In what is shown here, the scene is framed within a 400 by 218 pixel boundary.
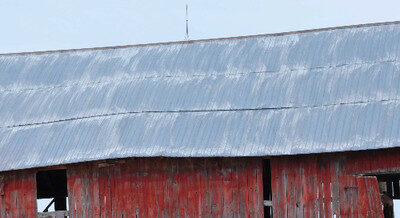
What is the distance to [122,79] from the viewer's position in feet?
79.7

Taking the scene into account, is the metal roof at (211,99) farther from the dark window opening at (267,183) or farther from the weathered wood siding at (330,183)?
the dark window opening at (267,183)

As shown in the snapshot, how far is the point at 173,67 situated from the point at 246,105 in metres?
3.08

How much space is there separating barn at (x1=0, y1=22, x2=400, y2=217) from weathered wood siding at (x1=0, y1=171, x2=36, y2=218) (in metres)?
0.03

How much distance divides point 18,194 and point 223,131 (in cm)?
533

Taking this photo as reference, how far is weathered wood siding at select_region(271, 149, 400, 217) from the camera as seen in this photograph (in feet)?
66.4

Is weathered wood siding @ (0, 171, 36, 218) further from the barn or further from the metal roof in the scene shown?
the metal roof

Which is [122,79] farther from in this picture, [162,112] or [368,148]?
[368,148]

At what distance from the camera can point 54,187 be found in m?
26.4

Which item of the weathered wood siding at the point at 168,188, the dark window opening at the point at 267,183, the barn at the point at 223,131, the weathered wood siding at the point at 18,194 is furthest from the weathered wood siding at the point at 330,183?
the weathered wood siding at the point at 18,194

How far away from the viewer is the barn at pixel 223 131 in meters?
20.5

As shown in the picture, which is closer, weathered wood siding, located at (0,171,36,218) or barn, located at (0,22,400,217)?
barn, located at (0,22,400,217)

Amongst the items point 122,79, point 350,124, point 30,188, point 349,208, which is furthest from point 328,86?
point 30,188

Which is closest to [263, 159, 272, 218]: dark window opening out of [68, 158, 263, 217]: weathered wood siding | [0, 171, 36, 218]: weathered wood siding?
[68, 158, 263, 217]: weathered wood siding

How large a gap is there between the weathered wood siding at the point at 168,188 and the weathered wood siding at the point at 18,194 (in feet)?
3.24
